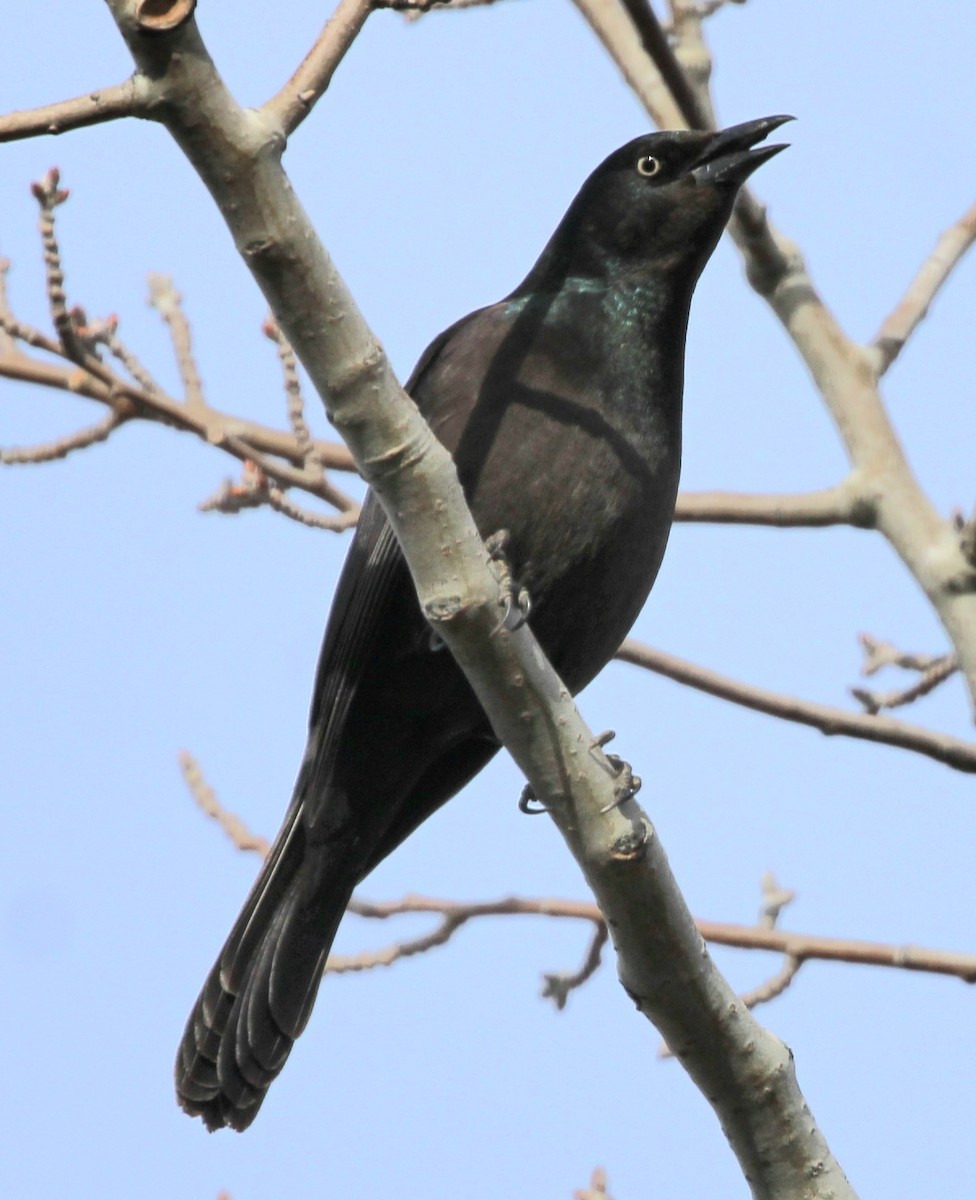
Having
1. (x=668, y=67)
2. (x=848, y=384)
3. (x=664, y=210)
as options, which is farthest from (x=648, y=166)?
(x=848, y=384)

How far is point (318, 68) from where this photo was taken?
303cm

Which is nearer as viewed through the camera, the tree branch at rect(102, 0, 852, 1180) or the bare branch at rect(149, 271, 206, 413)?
the tree branch at rect(102, 0, 852, 1180)

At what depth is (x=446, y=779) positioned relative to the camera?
16.0 feet

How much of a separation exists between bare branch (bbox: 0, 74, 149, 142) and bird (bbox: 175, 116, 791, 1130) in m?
1.65

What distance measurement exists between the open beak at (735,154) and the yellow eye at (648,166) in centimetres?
13

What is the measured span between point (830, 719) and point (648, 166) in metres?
1.78

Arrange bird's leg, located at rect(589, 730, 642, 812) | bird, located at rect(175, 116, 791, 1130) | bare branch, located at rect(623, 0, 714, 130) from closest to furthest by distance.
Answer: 1. bird's leg, located at rect(589, 730, 642, 812)
2. bird, located at rect(175, 116, 791, 1130)
3. bare branch, located at rect(623, 0, 714, 130)

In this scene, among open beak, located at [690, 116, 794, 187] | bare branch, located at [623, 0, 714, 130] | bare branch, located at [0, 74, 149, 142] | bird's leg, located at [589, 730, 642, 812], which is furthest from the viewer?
open beak, located at [690, 116, 794, 187]

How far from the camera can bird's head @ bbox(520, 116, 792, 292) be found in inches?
193

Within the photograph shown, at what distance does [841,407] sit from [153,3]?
10.2 ft

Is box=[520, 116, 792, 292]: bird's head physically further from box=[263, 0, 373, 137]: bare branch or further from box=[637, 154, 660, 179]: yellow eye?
box=[263, 0, 373, 137]: bare branch

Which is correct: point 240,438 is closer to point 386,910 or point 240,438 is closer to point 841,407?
point 386,910

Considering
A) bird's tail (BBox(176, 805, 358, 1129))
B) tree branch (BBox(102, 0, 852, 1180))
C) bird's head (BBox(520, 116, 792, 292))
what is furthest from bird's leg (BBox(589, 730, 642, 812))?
bird's head (BBox(520, 116, 792, 292))

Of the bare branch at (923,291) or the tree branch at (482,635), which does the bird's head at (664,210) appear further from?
the tree branch at (482,635)
